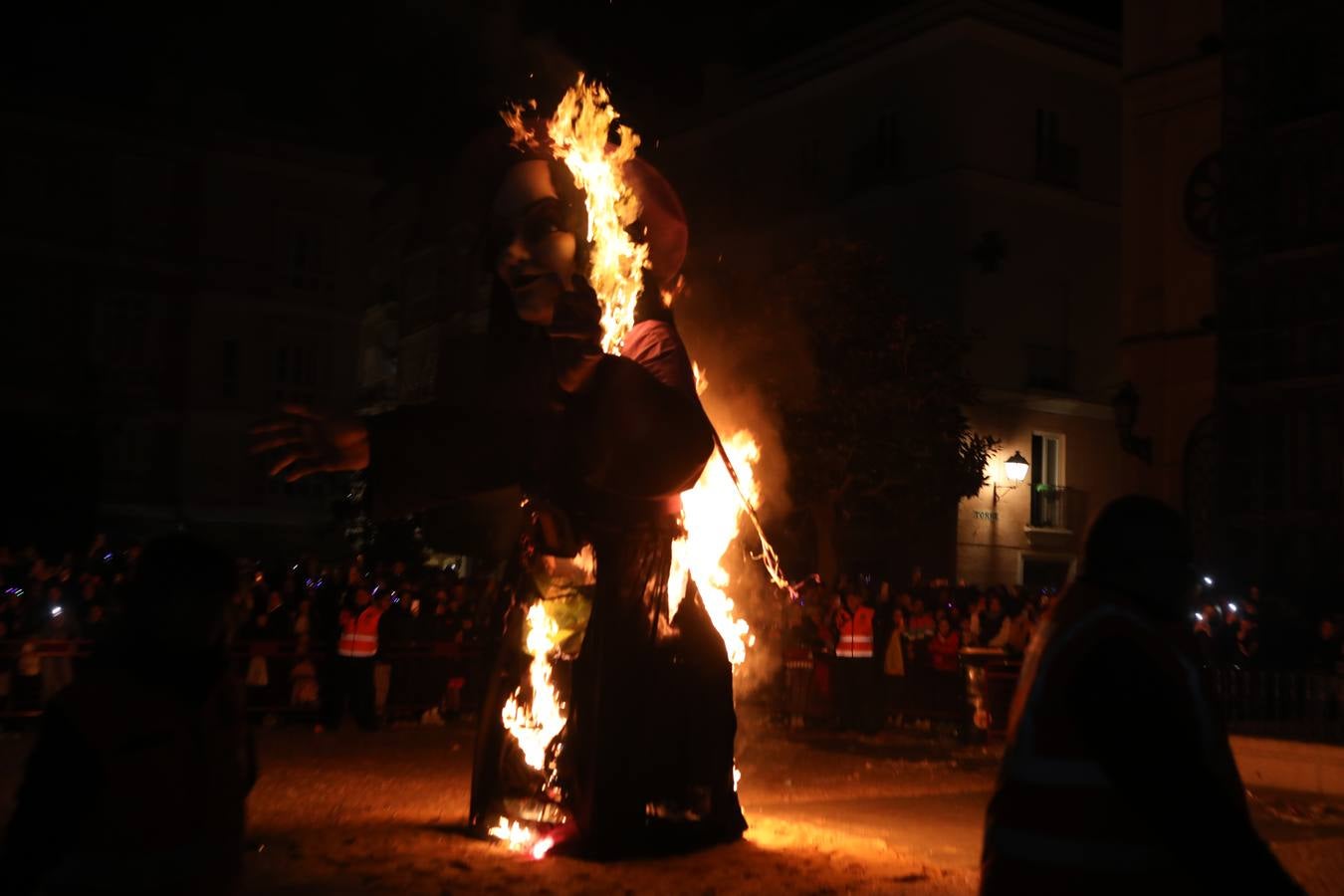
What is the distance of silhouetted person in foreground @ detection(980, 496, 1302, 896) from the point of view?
3.36 metres

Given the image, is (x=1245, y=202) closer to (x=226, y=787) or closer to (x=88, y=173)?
(x=226, y=787)

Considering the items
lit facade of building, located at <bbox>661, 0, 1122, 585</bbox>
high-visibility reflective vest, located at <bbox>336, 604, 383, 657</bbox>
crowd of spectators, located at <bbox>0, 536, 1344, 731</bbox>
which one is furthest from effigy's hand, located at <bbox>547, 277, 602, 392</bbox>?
lit facade of building, located at <bbox>661, 0, 1122, 585</bbox>

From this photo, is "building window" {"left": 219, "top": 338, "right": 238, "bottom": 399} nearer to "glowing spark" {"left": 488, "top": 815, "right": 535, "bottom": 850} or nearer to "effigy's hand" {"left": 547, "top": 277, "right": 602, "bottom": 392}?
"glowing spark" {"left": 488, "top": 815, "right": 535, "bottom": 850}

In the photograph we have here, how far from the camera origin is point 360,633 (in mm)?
17750

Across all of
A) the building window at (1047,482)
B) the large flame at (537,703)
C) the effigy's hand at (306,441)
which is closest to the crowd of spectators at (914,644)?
the large flame at (537,703)

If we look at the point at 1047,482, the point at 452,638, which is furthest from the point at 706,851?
the point at 1047,482

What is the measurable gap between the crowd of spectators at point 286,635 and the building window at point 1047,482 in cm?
1618

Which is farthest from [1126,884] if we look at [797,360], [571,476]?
[797,360]

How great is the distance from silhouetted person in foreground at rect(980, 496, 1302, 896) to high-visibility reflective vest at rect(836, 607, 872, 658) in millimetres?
15290

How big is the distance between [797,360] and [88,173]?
829 inches

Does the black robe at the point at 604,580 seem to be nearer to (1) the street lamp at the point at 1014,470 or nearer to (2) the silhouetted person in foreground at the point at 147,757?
(2) the silhouetted person in foreground at the point at 147,757

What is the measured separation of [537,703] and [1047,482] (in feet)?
87.9

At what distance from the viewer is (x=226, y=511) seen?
131ft

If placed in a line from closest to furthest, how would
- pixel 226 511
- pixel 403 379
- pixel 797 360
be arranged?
pixel 797 360 < pixel 226 511 < pixel 403 379
